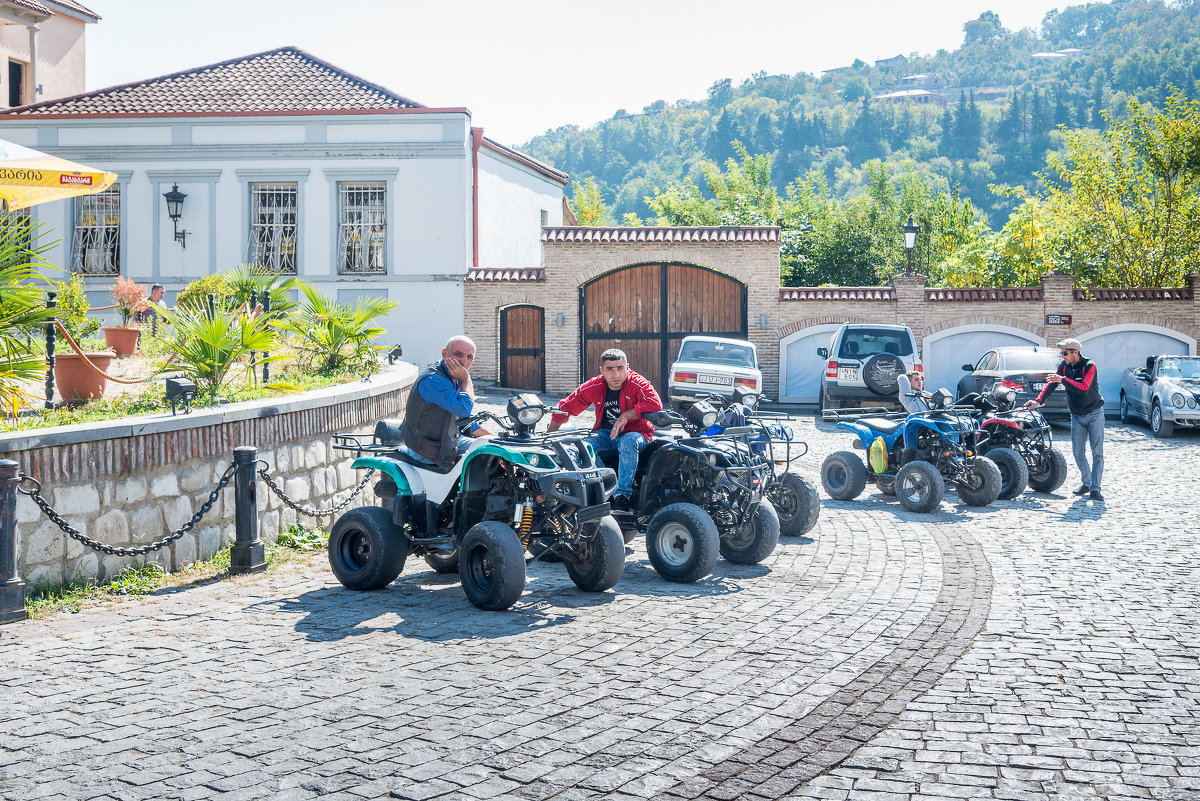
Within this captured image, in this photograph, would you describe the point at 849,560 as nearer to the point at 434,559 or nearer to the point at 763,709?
the point at 434,559

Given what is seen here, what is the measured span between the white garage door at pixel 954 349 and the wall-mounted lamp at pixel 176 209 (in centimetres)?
1727

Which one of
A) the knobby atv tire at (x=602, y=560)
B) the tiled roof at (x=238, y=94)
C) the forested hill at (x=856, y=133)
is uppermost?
Result: the forested hill at (x=856, y=133)

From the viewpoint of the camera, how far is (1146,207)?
1066 inches

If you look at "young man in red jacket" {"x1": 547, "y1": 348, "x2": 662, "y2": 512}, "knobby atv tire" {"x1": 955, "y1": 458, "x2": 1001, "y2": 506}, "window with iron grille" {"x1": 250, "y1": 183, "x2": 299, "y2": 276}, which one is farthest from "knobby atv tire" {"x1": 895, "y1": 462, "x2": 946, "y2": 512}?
"window with iron grille" {"x1": 250, "y1": 183, "x2": 299, "y2": 276}

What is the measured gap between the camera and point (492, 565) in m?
6.95

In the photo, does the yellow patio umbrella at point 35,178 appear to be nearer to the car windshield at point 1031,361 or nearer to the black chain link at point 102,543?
the black chain link at point 102,543

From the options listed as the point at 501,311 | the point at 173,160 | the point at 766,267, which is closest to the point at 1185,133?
the point at 766,267

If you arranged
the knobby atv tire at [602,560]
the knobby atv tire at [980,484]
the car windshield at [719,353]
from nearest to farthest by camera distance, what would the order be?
1. the knobby atv tire at [602,560]
2. the knobby atv tire at [980,484]
3. the car windshield at [719,353]

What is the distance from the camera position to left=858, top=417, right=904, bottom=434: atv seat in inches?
483

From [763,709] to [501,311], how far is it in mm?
21551

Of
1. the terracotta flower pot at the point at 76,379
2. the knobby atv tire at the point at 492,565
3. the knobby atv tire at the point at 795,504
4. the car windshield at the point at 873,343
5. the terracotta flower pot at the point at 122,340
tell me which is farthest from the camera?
the car windshield at the point at 873,343

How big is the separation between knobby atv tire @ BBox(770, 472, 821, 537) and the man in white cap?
400cm

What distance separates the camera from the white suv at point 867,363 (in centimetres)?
1988

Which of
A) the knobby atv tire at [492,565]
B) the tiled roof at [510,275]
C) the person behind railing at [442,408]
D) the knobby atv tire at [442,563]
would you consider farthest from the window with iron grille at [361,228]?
the knobby atv tire at [492,565]
